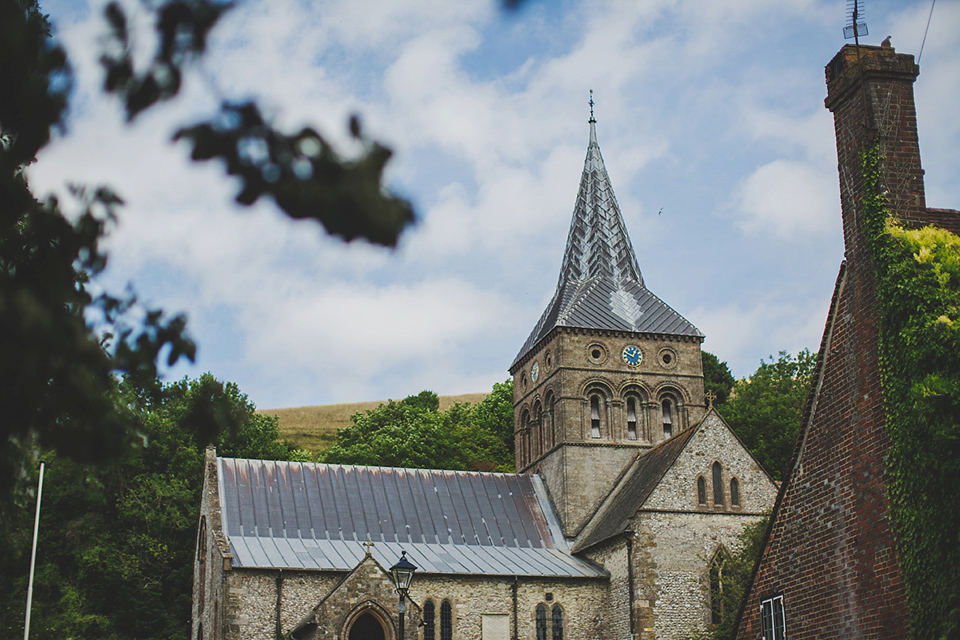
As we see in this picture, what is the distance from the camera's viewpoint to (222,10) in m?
2.74

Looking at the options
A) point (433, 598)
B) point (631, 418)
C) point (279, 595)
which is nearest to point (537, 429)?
point (631, 418)

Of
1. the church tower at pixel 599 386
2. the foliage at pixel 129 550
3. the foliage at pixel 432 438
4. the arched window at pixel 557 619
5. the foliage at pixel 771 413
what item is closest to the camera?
the arched window at pixel 557 619

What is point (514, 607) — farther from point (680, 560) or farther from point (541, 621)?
point (680, 560)

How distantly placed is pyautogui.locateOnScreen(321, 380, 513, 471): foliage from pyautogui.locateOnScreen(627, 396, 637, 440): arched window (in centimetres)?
2025

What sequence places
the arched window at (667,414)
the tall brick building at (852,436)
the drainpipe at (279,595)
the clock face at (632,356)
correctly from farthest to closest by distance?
1. the clock face at (632,356)
2. the arched window at (667,414)
3. the drainpipe at (279,595)
4. the tall brick building at (852,436)

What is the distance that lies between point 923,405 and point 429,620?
72.4 ft

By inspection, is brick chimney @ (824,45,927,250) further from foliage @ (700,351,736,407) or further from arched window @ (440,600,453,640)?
foliage @ (700,351,736,407)

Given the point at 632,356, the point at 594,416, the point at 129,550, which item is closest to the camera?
the point at 594,416

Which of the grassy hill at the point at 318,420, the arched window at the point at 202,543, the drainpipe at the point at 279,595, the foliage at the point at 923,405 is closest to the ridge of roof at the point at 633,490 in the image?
the drainpipe at the point at 279,595

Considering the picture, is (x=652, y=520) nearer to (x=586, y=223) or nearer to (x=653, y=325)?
(x=653, y=325)

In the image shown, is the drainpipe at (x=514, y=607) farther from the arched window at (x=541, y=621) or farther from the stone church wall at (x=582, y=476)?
the stone church wall at (x=582, y=476)

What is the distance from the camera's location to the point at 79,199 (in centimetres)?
329

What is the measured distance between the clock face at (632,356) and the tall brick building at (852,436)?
23.1 m

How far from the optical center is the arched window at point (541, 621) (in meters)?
31.8
